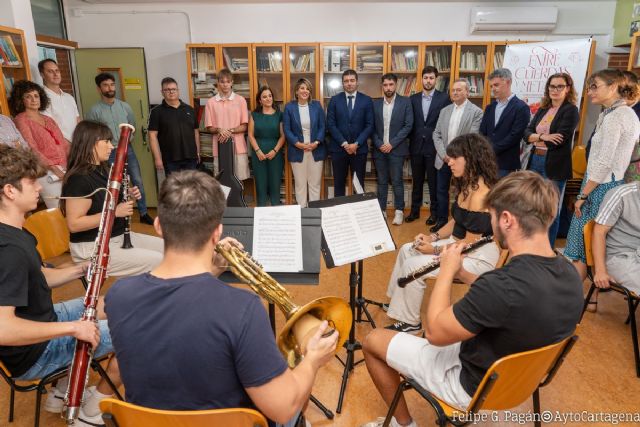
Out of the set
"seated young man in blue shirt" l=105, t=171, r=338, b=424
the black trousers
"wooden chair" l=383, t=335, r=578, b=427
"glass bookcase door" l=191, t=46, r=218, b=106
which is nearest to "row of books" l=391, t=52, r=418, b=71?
the black trousers

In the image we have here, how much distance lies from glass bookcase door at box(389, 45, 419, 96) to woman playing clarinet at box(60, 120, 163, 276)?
382cm

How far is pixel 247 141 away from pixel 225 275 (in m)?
3.53

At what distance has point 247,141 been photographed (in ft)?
17.3

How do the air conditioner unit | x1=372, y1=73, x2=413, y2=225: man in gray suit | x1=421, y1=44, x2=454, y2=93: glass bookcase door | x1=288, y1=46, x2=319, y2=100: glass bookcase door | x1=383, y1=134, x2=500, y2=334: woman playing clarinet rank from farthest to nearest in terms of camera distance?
x1=288, y1=46, x2=319, y2=100: glass bookcase door
x1=421, y1=44, x2=454, y2=93: glass bookcase door
the air conditioner unit
x1=372, y1=73, x2=413, y2=225: man in gray suit
x1=383, y1=134, x2=500, y2=334: woman playing clarinet

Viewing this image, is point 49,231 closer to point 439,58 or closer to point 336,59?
point 336,59

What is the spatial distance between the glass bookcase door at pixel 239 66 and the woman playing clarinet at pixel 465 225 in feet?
11.5

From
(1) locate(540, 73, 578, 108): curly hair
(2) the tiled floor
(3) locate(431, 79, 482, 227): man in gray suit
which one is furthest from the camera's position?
(3) locate(431, 79, 482, 227): man in gray suit

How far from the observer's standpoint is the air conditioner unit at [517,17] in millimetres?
5102

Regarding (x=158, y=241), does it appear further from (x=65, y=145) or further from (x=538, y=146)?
(x=538, y=146)

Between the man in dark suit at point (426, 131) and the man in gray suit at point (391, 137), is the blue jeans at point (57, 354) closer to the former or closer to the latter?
the man in gray suit at point (391, 137)

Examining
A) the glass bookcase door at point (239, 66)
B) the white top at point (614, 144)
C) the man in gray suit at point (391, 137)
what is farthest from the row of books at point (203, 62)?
the white top at point (614, 144)

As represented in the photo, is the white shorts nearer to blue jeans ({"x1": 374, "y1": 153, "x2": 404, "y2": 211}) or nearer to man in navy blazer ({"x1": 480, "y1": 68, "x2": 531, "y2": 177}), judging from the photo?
man in navy blazer ({"x1": 480, "y1": 68, "x2": 531, "y2": 177})

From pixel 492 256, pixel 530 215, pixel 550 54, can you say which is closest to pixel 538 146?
pixel 550 54

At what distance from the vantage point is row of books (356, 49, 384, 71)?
5.28 metres
